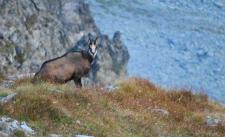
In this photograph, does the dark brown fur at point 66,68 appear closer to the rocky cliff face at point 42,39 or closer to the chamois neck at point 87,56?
the chamois neck at point 87,56

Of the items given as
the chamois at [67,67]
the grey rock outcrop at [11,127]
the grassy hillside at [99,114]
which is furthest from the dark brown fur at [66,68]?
the grey rock outcrop at [11,127]

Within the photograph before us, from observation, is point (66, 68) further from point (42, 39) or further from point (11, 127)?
point (42, 39)

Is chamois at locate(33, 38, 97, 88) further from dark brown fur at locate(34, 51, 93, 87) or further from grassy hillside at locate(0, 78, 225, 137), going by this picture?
grassy hillside at locate(0, 78, 225, 137)

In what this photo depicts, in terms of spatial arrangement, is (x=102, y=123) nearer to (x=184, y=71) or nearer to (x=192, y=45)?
(x=184, y=71)

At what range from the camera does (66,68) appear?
2078 cm

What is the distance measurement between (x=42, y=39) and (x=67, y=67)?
1312 centimetres

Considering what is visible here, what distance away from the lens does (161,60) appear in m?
70.6

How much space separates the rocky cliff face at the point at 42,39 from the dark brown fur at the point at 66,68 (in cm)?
710

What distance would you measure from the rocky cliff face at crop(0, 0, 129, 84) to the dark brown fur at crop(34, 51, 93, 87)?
7104 mm

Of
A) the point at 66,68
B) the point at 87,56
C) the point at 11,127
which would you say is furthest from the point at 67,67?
the point at 11,127

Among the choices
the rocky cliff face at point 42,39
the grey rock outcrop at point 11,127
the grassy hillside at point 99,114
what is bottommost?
the rocky cliff face at point 42,39

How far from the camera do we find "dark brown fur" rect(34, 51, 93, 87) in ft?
65.5

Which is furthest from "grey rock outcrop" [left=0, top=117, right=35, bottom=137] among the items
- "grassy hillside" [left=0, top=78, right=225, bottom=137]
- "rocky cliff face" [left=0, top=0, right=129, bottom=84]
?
"rocky cliff face" [left=0, top=0, right=129, bottom=84]

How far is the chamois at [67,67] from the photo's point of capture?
786 inches
